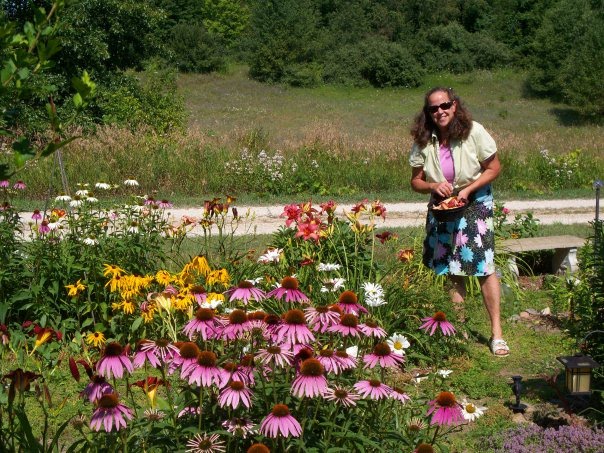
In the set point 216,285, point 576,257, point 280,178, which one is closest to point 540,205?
point 280,178

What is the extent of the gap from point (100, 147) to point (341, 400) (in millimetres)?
10790

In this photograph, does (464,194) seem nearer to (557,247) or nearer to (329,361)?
(557,247)

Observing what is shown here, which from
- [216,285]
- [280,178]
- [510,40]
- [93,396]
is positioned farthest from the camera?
[510,40]

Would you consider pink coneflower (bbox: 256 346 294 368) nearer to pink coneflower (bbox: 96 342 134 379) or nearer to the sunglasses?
pink coneflower (bbox: 96 342 134 379)

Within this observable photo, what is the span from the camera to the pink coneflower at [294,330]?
2.28 meters

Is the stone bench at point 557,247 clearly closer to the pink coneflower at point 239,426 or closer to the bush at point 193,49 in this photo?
the pink coneflower at point 239,426

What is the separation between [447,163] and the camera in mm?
4828

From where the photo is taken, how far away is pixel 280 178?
12234 mm

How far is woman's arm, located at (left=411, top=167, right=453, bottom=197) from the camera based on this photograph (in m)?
4.68

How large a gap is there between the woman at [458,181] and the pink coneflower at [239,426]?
2.65m

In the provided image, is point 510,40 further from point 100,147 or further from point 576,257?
point 576,257

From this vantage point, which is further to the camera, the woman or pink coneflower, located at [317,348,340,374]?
the woman

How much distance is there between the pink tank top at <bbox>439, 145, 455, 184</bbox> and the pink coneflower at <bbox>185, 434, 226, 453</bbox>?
289 cm

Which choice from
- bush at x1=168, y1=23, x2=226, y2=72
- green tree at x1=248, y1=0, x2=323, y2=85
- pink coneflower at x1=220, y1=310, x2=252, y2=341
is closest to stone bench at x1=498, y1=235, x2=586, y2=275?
pink coneflower at x1=220, y1=310, x2=252, y2=341
